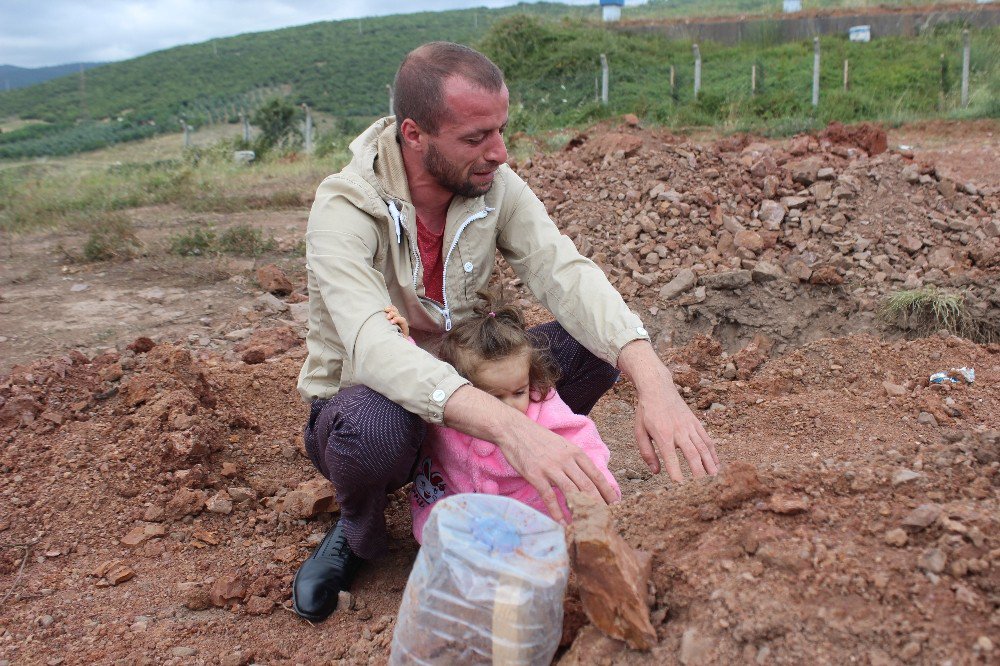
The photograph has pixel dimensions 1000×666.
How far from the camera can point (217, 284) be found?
21.4 feet

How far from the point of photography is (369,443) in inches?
96.1

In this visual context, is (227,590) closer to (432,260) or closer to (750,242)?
(432,260)

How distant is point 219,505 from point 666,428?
1757mm

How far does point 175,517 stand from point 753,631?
2238mm

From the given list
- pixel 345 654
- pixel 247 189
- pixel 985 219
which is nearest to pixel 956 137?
pixel 985 219

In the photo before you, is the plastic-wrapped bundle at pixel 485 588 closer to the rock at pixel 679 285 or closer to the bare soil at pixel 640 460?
the bare soil at pixel 640 460

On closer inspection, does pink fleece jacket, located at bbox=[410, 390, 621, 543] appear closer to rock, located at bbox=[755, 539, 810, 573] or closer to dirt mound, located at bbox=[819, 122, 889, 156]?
rock, located at bbox=[755, 539, 810, 573]

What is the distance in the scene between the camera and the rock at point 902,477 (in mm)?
2092

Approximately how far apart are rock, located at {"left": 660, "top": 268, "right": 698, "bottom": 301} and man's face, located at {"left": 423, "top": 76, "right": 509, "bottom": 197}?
2734 mm

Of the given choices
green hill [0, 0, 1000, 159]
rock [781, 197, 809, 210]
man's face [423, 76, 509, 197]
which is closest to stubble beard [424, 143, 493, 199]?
man's face [423, 76, 509, 197]

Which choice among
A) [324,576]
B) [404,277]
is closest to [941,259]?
[404,277]

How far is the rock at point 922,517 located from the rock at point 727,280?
3.47 metres

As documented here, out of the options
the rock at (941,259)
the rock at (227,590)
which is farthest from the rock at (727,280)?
the rock at (227,590)

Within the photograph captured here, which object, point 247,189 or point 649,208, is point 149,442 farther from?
point 247,189
